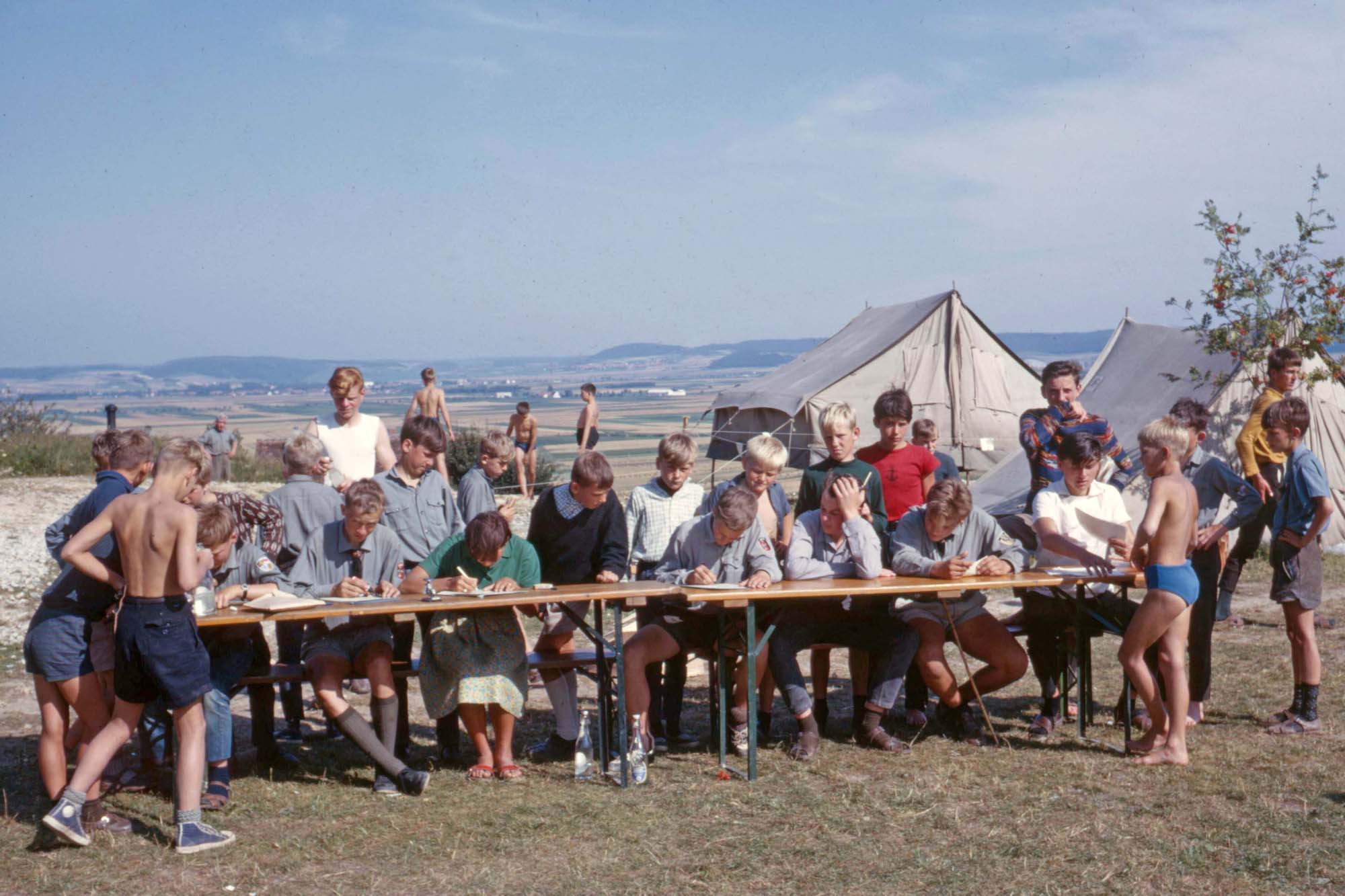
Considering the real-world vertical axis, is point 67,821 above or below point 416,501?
below

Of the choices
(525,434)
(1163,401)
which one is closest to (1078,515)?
(1163,401)

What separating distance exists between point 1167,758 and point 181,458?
3959 mm

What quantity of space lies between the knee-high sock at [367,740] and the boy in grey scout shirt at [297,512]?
83 cm

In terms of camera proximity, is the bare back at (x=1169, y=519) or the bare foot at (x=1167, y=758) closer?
the bare back at (x=1169, y=519)

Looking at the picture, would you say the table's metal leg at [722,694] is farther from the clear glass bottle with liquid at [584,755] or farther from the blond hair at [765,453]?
the blond hair at [765,453]

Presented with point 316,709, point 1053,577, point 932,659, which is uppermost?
point 1053,577

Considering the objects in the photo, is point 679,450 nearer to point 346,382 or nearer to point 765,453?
point 765,453

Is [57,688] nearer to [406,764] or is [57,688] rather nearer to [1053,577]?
[406,764]

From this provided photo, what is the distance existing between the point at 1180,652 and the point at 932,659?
1027 mm

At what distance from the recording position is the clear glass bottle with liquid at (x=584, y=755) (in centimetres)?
516

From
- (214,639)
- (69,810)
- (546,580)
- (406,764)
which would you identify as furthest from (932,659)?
(69,810)

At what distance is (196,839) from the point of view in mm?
4305

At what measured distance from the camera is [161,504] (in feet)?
13.7

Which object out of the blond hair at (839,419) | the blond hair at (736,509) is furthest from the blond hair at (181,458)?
the blond hair at (839,419)
